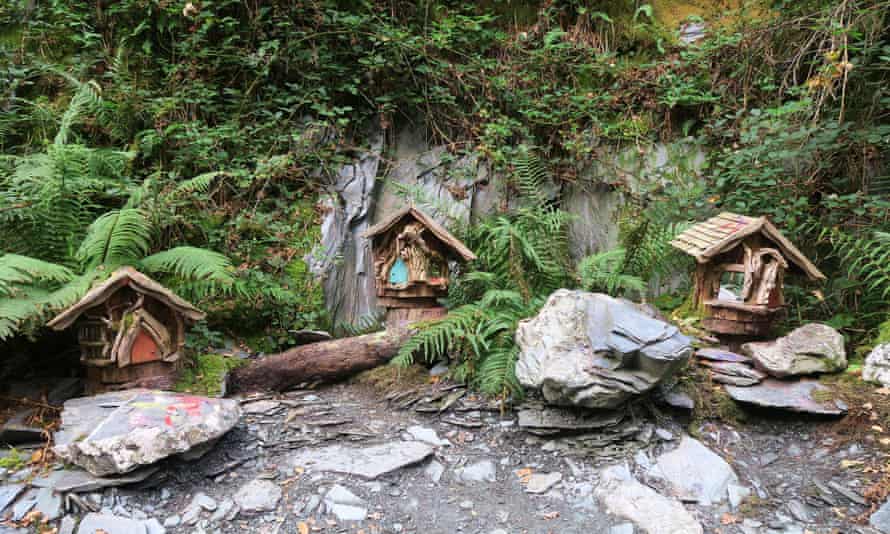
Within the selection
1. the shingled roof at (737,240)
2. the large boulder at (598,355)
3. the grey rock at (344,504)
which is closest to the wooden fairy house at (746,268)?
the shingled roof at (737,240)

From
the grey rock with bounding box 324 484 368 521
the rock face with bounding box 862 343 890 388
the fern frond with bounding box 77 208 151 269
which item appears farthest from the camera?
the fern frond with bounding box 77 208 151 269

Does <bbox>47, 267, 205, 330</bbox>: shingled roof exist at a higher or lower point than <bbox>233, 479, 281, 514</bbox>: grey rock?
higher

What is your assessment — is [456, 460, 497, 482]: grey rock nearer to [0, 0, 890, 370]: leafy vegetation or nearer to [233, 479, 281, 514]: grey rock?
[0, 0, 890, 370]: leafy vegetation

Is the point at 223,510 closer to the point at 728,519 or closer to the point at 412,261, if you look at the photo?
the point at 412,261

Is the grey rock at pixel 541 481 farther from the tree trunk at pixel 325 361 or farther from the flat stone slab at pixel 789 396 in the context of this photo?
the tree trunk at pixel 325 361

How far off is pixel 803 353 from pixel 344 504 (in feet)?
9.68

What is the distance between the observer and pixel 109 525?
2.34 m

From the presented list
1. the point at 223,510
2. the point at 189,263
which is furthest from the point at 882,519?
the point at 189,263

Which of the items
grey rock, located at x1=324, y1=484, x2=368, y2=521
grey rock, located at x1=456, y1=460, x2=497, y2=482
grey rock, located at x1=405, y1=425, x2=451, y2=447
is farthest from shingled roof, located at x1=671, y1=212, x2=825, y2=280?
grey rock, located at x1=324, y1=484, x2=368, y2=521

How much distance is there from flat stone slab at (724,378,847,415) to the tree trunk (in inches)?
91.4

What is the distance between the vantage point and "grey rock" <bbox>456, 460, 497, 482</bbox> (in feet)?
9.37

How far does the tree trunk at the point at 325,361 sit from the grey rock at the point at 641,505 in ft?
6.04

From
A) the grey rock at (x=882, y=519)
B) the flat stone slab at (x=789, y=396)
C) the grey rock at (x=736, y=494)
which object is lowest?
the grey rock at (x=736, y=494)

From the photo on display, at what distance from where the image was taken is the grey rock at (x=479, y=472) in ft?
9.37
